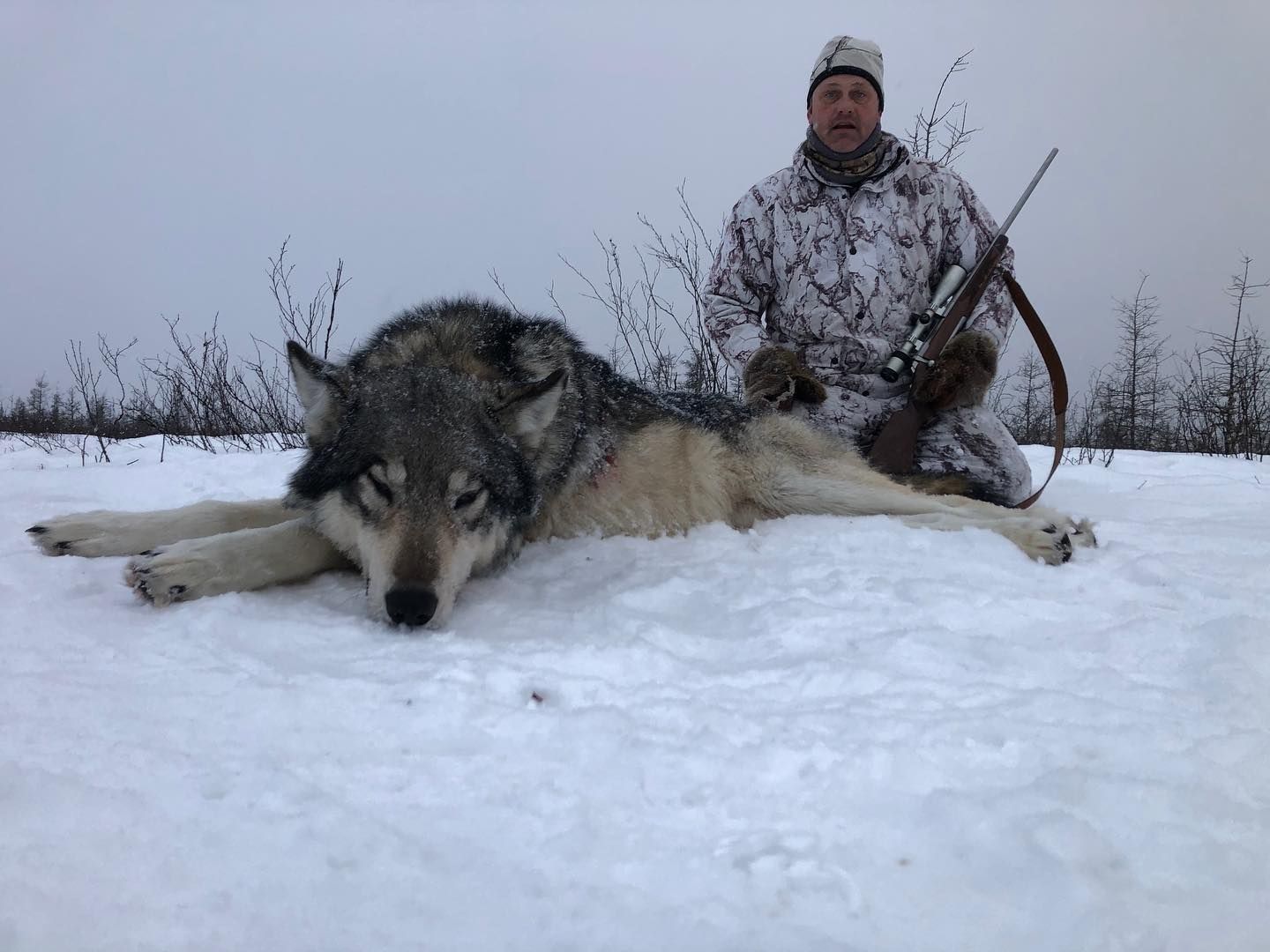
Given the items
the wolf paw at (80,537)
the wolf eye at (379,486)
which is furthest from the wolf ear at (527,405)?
the wolf paw at (80,537)

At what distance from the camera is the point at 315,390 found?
8.84ft

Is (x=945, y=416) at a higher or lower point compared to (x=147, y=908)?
higher

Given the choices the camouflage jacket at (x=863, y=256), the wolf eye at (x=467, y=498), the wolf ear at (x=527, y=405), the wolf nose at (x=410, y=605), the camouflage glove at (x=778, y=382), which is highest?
the camouflage jacket at (x=863, y=256)

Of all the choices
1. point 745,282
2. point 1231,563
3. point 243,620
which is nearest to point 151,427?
point 745,282

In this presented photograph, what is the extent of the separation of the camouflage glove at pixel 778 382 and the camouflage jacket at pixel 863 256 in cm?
22

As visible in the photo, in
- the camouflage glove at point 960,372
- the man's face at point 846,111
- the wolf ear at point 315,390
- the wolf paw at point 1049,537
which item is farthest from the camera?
the man's face at point 846,111

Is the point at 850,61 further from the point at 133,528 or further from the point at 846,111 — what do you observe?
the point at 133,528

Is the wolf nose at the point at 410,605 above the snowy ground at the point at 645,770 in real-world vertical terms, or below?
above

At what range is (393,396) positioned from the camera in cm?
259

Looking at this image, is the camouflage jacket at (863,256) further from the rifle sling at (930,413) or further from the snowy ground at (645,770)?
the snowy ground at (645,770)

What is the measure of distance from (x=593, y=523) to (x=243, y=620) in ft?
5.17

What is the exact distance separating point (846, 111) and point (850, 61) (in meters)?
0.37

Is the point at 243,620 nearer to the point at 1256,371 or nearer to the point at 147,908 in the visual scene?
the point at 147,908

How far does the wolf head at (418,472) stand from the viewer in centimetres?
227
